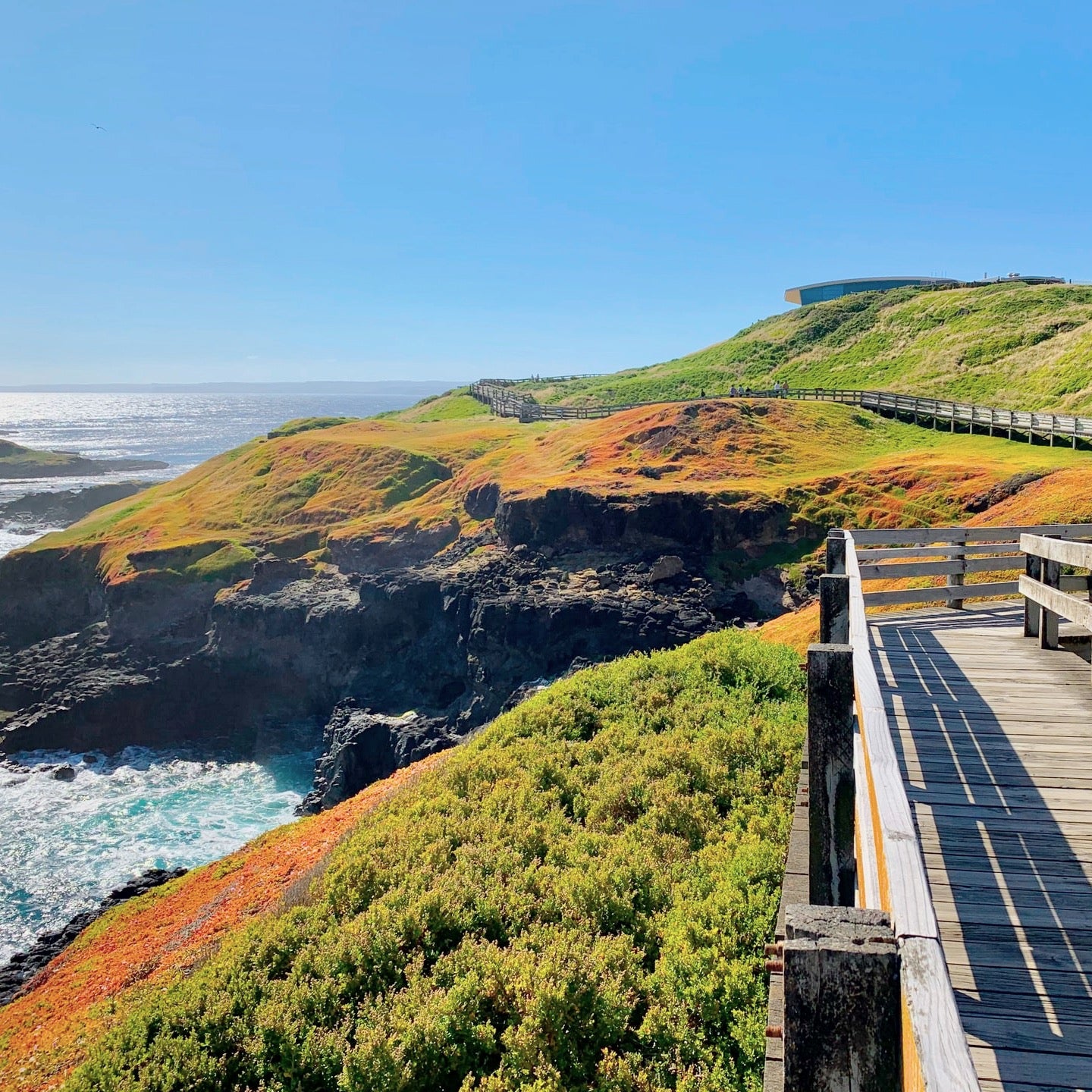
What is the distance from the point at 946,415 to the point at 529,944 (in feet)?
161

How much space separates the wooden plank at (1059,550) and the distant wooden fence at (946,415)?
35.0m

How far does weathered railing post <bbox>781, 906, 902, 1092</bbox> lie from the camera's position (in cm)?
229

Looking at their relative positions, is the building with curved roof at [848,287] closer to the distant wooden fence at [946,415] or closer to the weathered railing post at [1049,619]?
the distant wooden fence at [946,415]

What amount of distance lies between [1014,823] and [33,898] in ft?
109

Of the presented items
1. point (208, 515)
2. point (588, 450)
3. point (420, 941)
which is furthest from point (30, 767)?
point (420, 941)

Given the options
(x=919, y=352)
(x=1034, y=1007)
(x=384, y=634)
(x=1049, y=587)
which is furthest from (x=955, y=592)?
(x=919, y=352)

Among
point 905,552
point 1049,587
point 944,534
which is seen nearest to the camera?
point 1049,587

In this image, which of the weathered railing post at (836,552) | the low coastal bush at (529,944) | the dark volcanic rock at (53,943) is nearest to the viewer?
the low coastal bush at (529,944)

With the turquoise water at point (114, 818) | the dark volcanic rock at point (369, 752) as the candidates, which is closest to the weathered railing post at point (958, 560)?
the dark volcanic rock at point (369, 752)

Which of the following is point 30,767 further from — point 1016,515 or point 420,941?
point 1016,515

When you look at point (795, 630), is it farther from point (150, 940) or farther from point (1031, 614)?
point (150, 940)

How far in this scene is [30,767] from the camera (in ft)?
128

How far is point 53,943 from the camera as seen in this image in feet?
67.8

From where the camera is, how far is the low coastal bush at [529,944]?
656cm
